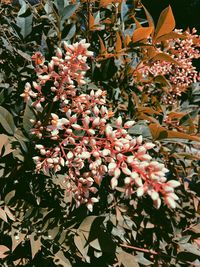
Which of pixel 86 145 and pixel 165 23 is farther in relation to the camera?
pixel 165 23

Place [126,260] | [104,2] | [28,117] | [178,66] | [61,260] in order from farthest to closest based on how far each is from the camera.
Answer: [178,66], [104,2], [126,260], [61,260], [28,117]

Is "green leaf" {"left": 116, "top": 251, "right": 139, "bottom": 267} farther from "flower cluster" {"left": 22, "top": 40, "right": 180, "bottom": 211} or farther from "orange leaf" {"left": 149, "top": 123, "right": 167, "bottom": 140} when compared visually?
"orange leaf" {"left": 149, "top": 123, "right": 167, "bottom": 140}

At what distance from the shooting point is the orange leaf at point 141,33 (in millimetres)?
1225

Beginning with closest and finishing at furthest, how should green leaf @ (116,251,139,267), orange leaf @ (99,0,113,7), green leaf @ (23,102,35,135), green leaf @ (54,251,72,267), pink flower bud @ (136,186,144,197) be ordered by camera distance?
pink flower bud @ (136,186,144,197) → green leaf @ (23,102,35,135) → green leaf @ (54,251,72,267) → green leaf @ (116,251,139,267) → orange leaf @ (99,0,113,7)

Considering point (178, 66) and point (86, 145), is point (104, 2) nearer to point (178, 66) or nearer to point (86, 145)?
point (178, 66)

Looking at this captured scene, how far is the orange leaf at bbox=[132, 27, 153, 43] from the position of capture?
1.22 metres

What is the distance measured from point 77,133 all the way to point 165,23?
1.55ft

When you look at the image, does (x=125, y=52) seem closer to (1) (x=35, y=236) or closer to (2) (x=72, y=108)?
(2) (x=72, y=108)

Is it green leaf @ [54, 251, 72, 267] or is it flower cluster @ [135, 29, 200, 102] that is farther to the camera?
flower cluster @ [135, 29, 200, 102]

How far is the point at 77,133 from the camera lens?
4.06 ft

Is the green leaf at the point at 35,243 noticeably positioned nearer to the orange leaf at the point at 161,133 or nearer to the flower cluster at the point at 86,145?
the flower cluster at the point at 86,145

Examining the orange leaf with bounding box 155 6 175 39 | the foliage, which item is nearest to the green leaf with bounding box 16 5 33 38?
the foliage

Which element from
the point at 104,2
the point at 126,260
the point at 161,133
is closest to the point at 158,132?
the point at 161,133

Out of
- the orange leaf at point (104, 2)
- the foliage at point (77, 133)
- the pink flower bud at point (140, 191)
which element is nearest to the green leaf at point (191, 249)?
the foliage at point (77, 133)
